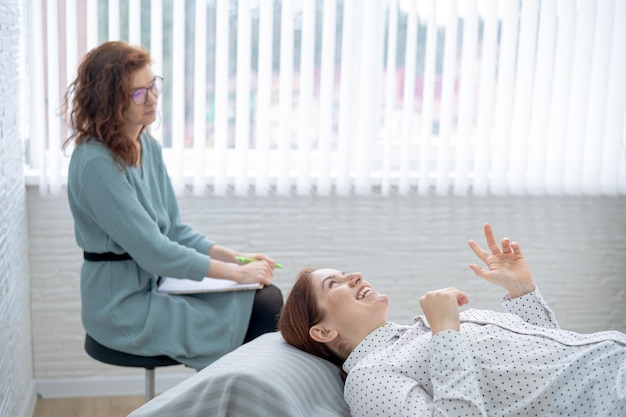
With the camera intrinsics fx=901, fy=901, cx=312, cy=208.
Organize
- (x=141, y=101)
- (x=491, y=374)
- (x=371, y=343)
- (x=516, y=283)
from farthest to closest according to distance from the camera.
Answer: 1. (x=141, y=101)
2. (x=516, y=283)
3. (x=371, y=343)
4. (x=491, y=374)

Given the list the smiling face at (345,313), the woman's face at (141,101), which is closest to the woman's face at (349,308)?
the smiling face at (345,313)

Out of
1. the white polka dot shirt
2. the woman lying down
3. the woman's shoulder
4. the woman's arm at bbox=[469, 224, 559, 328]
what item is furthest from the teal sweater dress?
the woman's arm at bbox=[469, 224, 559, 328]

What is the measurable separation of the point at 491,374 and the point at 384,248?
5.40 feet

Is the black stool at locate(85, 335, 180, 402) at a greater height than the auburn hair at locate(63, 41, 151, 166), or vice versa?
the auburn hair at locate(63, 41, 151, 166)

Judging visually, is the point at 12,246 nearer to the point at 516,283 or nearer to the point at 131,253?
the point at 131,253

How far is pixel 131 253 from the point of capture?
2.57m

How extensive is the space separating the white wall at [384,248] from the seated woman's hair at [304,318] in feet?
4.31

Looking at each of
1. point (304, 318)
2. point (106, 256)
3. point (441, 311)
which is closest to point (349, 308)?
point (304, 318)

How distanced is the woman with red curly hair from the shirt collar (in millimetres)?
597

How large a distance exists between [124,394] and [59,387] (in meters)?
0.25

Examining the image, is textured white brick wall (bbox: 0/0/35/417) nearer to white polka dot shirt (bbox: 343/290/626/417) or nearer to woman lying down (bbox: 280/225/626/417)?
woman lying down (bbox: 280/225/626/417)

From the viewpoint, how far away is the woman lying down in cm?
185

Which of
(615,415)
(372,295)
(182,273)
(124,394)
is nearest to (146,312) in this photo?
(182,273)

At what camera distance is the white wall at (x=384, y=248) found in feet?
11.3
